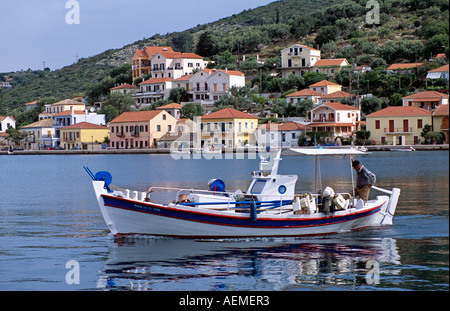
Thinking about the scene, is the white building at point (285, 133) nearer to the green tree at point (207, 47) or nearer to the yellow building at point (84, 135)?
the yellow building at point (84, 135)

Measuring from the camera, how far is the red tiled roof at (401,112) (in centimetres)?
8391

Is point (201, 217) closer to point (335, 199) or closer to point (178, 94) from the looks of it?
point (335, 199)

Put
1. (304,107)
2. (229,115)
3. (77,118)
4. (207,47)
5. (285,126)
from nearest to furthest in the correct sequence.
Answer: (285,126) < (229,115) < (304,107) < (77,118) < (207,47)

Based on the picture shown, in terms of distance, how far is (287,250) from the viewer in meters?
19.3

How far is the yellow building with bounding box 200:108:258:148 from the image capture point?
95938 millimetres

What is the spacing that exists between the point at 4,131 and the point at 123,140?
115 feet

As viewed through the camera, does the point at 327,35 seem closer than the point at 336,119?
No

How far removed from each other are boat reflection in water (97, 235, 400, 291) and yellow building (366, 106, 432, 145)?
6656 centimetres

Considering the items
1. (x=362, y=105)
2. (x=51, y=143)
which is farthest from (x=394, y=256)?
(x=51, y=143)

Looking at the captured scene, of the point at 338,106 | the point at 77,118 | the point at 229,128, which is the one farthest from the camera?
the point at 77,118

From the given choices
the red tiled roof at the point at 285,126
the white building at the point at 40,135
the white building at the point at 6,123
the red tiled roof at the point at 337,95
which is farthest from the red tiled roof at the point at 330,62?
the white building at the point at 6,123

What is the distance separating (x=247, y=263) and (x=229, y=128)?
259 ft

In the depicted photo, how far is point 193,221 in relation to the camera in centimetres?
1995

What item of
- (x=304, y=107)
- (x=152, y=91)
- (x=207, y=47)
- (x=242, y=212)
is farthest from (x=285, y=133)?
(x=242, y=212)
